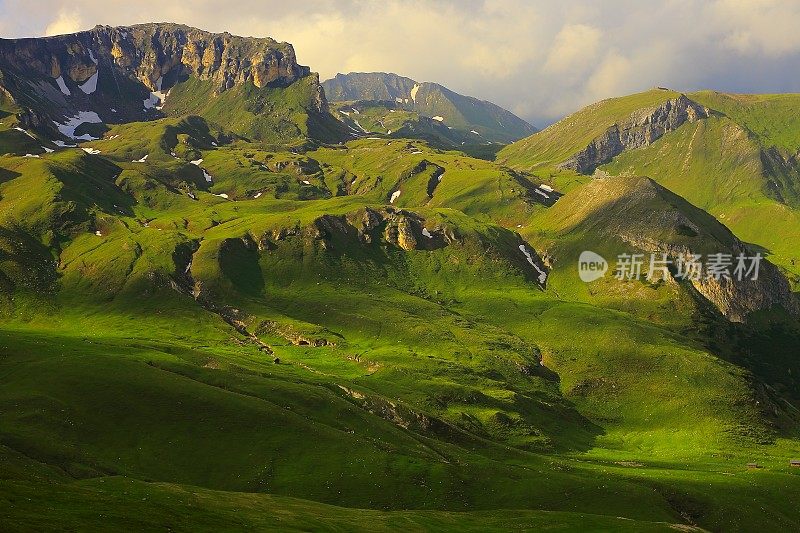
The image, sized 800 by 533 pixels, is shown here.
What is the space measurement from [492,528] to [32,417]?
86.5m

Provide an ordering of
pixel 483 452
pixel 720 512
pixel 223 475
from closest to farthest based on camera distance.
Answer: pixel 223 475 < pixel 720 512 < pixel 483 452

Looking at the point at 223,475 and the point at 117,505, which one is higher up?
the point at 117,505

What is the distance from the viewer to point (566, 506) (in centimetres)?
12156

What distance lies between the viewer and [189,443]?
127 metres

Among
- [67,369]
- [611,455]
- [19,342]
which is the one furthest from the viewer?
[611,455]

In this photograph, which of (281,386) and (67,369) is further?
(281,386)

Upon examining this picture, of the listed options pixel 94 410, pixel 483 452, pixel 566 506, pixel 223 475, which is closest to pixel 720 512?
pixel 566 506

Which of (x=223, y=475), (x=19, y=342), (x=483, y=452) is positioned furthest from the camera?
(x=19, y=342)

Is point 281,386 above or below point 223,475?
above

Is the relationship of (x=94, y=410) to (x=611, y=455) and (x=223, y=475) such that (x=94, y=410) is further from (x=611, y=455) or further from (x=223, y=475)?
(x=611, y=455)

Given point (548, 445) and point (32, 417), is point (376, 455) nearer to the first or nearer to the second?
point (32, 417)

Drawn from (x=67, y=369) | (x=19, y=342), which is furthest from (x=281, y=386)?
(x=19, y=342)

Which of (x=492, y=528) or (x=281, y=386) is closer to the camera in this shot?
(x=492, y=528)

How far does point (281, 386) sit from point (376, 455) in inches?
1656
